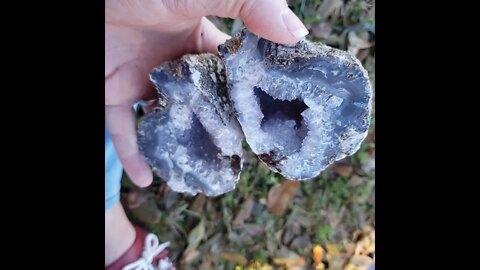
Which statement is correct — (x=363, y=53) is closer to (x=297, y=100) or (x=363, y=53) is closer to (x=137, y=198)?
(x=297, y=100)

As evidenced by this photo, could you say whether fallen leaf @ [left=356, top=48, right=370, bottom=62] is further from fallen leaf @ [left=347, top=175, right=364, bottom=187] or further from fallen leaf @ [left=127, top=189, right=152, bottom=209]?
fallen leaf @ [left=127, top=189, right=152, bottom=209]

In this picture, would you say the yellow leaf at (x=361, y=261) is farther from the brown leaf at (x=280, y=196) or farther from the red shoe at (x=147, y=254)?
the red shoe at (x=147, y=254)

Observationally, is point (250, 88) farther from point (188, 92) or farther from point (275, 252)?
point (275, 252)

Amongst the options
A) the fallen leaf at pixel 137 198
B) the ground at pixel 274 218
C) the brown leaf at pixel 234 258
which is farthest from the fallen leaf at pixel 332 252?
the fallen leaf at pixel 137 198

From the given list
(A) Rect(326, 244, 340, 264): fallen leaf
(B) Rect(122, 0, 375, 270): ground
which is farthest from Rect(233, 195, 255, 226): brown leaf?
(A) Rect(326, 244, 340, 264): fallen leaf

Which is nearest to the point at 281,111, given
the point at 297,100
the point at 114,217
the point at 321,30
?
the point at 297,100
